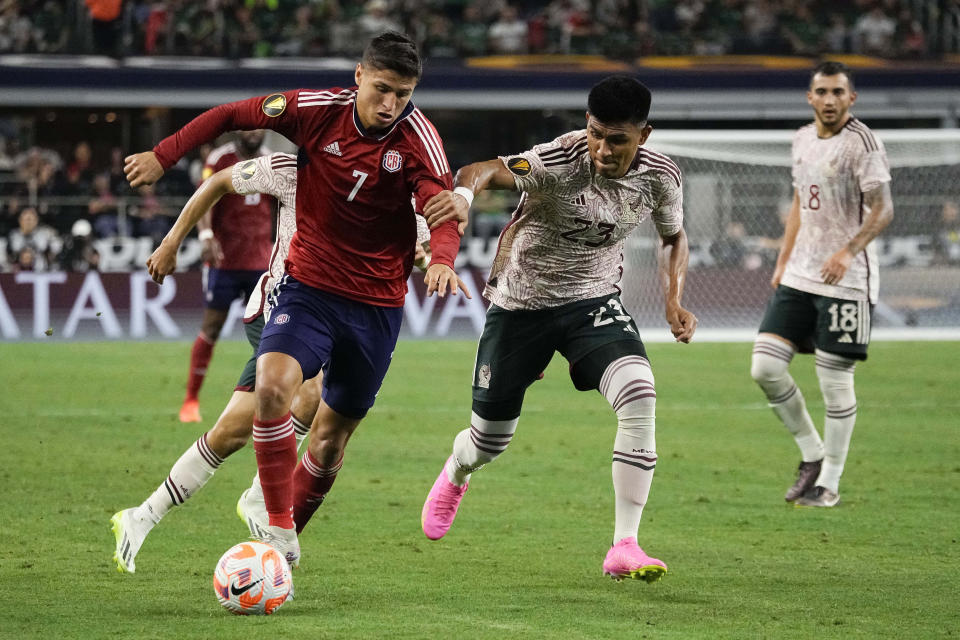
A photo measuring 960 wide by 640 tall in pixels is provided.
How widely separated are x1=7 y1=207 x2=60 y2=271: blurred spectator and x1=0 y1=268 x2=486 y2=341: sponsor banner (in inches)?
28.9

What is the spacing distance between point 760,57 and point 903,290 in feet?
37.8

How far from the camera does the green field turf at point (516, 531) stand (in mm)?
5051

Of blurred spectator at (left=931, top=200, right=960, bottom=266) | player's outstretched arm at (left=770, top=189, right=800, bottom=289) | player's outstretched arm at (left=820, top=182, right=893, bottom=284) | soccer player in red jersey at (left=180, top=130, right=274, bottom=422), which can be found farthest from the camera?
blurred spectator at (left=931, top=200, right=960, bottom=266)

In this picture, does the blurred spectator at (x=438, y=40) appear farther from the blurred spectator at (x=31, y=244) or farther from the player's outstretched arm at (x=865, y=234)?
the player's outstretched arm at (x=865, y=234)

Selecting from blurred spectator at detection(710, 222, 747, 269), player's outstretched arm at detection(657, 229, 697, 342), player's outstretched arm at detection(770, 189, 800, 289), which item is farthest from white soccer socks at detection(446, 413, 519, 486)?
blurred spectator at detection(710, 222, 747, 269)

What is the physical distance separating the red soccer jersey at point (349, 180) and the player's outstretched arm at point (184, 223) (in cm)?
36

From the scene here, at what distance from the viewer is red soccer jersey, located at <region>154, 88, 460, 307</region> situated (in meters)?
5.45

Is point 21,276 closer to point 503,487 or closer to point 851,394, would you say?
point 503,487

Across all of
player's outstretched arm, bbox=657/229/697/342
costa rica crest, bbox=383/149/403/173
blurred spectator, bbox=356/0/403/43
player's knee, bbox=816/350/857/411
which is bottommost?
blurred spectator, bbox=356/0/403/43

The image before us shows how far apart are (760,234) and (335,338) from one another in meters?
13.1

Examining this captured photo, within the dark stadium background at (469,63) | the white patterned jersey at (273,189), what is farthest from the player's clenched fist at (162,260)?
the dark stadium background at (469,63)

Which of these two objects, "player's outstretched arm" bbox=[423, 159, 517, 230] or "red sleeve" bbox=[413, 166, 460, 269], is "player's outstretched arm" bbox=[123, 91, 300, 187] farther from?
"player's outstretched arm" bbox=[423, 159, 517, 230]

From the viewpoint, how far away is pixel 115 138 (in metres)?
27.0

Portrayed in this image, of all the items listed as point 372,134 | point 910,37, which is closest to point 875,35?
point 910,37
